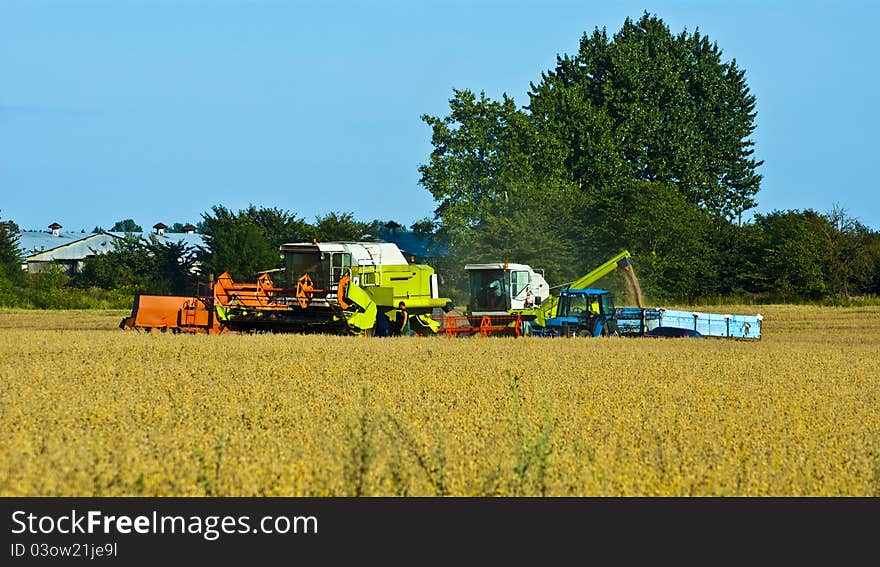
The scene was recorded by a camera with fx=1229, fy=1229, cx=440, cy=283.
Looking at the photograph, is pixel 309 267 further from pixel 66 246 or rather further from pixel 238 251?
pixel 66 246

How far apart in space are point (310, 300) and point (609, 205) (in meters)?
36.6

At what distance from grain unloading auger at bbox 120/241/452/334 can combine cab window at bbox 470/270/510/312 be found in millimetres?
1804

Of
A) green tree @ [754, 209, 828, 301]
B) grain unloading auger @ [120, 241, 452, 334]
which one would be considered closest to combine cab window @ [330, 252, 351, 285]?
grain unloading auger @ [120, 241, 452, 334]

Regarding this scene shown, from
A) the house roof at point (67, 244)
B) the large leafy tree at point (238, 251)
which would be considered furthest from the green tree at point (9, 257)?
the house roof at point (67, 244)

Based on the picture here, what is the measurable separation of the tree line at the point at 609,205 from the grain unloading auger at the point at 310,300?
22680mm

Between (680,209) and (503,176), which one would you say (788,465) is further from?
(680,209)

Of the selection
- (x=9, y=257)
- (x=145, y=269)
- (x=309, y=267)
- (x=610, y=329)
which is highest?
(x=9, y=257)

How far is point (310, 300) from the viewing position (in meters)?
25.8

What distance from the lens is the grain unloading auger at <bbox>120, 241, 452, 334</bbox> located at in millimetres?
25859

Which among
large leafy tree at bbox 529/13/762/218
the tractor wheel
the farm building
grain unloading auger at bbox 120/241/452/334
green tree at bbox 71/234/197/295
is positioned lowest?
the tractor wheel

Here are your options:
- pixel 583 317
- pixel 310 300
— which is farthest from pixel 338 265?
pixel 583 317

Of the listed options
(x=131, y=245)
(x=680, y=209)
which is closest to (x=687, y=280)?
(x=680, y=209)

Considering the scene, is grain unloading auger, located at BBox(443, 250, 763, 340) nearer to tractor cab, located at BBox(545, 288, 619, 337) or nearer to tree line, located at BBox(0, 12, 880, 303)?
tractor cab, located at BBox(545, 288, 619, 337)

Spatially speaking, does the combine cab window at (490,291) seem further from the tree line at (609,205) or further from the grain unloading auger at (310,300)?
the tree line at (609,205)
